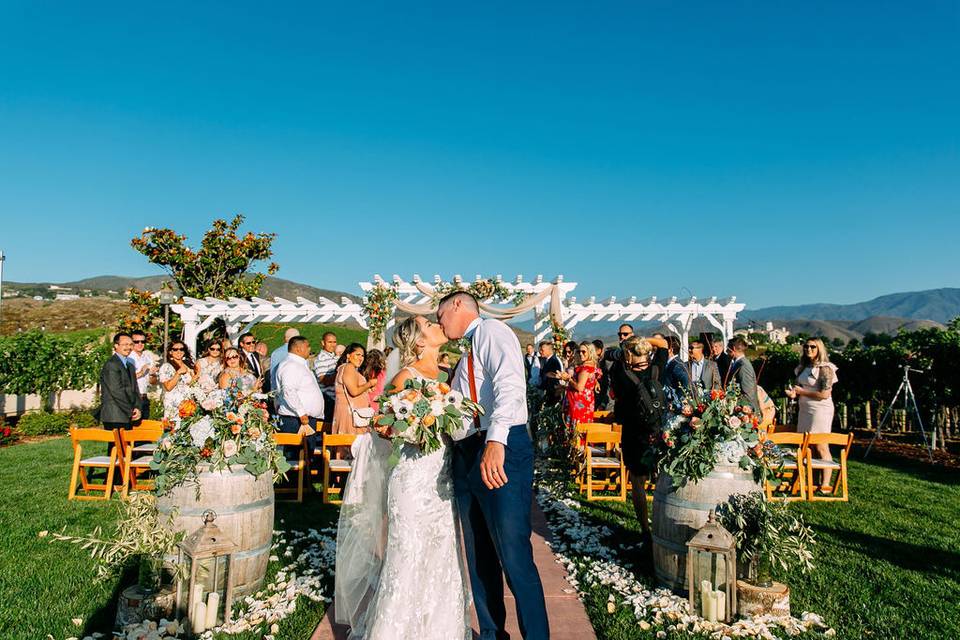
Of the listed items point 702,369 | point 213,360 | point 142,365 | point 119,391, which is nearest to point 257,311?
point 142,365

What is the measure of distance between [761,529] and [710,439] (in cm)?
62

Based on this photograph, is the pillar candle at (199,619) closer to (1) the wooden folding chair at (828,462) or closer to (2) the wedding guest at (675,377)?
(2) the wedding guest at (675,377)

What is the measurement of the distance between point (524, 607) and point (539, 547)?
2.28 meters

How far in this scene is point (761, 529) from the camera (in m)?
3.81

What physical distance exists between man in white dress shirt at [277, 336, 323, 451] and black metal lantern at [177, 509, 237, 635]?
3731 mm

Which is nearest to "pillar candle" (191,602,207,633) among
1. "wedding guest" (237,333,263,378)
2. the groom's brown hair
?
the groom's brown hair

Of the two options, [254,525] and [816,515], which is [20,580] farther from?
[816,515]

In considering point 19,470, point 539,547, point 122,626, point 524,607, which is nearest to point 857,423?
point 539,547

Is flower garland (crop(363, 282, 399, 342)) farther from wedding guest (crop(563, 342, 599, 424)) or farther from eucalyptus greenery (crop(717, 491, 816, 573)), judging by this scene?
eucalyptus greenery (crop(717, 491, 816, 573))

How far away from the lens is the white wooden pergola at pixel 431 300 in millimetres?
15250

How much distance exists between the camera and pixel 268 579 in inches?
176

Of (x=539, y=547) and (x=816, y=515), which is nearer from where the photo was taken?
(x=539, y=547)

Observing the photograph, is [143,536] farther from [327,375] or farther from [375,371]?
[327,375]

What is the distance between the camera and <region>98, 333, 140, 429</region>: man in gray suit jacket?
25.3ft
